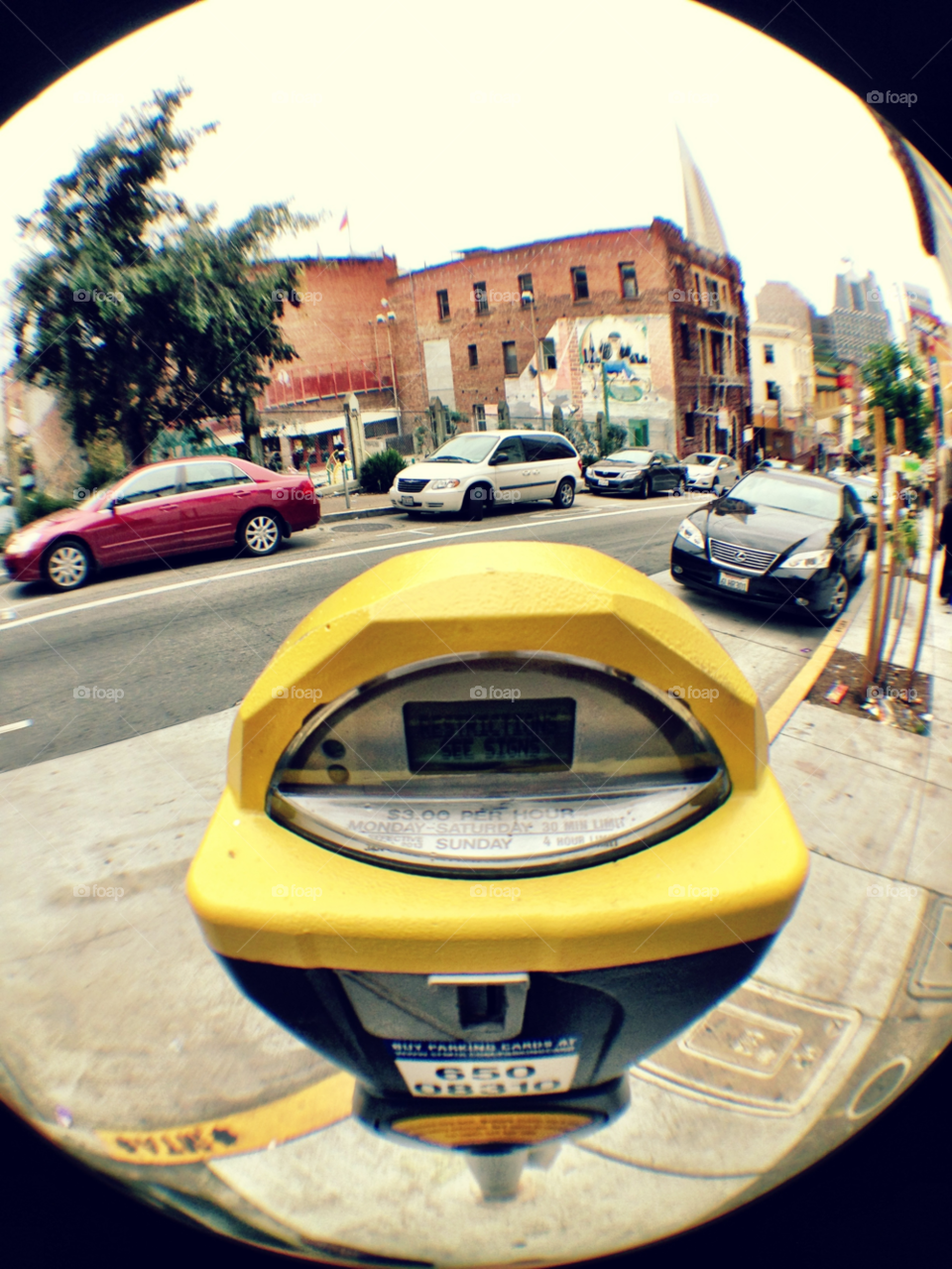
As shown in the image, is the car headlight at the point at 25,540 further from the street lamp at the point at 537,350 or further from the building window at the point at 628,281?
the building window at the point at 628,281

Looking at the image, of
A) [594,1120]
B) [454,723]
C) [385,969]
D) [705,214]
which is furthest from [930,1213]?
[705,214]

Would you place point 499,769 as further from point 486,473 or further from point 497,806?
point 486,473

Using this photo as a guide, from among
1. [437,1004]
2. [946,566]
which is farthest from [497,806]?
[946,566]

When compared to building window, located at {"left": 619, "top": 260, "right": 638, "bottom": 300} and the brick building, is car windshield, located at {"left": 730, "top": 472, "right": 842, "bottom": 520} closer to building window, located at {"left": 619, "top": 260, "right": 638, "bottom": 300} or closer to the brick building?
the brick building

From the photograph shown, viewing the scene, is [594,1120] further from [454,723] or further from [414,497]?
[414,497]

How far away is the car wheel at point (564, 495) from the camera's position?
40.2 inches

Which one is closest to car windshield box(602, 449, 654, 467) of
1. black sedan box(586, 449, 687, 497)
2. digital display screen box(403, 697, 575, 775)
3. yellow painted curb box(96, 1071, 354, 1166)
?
black sedan box(586, 449, 687, 497)

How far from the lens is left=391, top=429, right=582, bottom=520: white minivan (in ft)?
3.22

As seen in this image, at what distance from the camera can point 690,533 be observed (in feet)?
3.36

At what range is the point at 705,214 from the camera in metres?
0.93

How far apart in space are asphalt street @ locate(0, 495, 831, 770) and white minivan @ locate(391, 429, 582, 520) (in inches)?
1.3

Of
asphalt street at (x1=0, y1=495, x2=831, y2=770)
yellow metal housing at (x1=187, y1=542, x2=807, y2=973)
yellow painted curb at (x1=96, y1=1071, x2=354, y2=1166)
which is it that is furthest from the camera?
yellow painted curb at (x1=96, y1=1071, x2=354, y2=1166)

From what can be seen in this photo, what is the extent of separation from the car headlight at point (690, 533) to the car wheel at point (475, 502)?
26cm

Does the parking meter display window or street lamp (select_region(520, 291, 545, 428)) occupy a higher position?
street lamp (select_region(520, 291, 545, 428))
